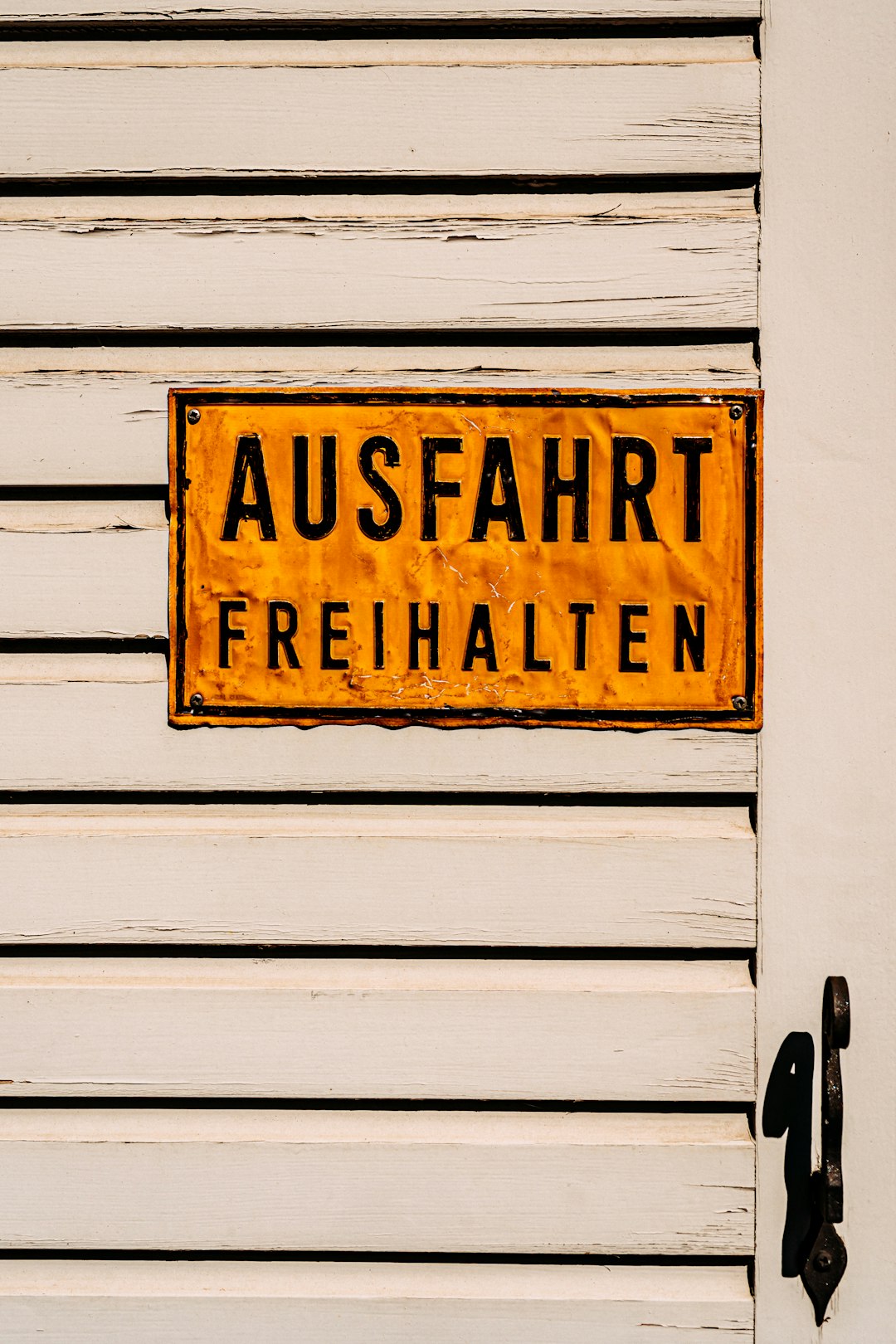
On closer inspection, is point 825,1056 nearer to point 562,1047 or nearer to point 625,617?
point 562,1047

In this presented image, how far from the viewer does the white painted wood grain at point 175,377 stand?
151 cm

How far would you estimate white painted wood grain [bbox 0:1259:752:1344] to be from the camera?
1525 millimetres

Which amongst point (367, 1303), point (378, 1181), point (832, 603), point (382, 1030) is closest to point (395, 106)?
point (832, 603)

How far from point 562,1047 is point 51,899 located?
37.8 inches

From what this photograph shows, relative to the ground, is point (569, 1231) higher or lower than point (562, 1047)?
lower

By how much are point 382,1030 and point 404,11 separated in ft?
5.89

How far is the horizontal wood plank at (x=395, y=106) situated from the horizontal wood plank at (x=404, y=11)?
0.04 meters

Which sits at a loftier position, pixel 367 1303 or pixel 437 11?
pixel 437 11

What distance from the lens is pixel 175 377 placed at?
1.53m

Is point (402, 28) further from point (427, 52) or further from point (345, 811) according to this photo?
point (345, 811)

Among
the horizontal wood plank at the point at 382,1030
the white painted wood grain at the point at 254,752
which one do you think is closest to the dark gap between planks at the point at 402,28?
the white painted wood grain at the point at 254,752

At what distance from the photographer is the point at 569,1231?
1.53 metres

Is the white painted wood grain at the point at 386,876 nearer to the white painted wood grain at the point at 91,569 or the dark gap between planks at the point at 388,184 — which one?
the white painted wood grain at the point at 91,569

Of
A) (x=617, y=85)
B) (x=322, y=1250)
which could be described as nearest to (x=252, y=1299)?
(x=322, y=1250)
